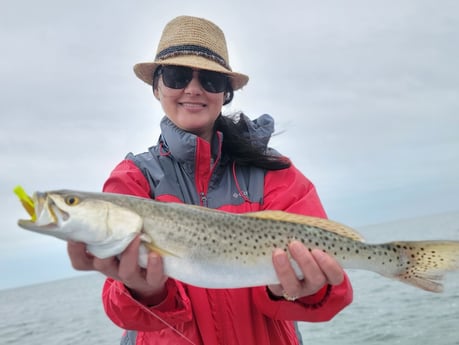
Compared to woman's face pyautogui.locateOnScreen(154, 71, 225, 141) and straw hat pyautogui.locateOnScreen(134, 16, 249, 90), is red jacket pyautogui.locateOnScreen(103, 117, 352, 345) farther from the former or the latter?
straw hat pyautogui.locateOnScreen(134, 16, 249, 90)

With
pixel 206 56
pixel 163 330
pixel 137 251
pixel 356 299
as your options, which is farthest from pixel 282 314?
pixel 356 299

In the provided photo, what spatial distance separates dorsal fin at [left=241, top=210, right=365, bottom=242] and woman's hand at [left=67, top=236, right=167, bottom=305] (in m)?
0.91

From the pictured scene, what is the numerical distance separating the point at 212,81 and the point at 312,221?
5.86ft

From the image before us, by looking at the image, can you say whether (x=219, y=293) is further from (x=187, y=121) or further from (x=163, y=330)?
(x=187, y=121)

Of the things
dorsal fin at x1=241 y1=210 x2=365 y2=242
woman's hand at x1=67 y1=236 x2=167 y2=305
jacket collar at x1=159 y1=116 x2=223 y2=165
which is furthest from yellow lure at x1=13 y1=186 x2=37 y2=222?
dorsal fin at x1=241 y1=210 x2=365 y2=242

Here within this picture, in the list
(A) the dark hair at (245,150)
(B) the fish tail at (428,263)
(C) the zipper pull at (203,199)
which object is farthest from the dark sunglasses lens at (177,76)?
(B) the fish tail at (428,263)

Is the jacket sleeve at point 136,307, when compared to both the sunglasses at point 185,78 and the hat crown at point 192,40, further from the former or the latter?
the hat crown at point 192,40

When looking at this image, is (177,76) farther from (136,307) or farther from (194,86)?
(136,307)

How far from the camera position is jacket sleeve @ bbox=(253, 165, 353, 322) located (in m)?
3.64

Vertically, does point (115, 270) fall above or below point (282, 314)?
above

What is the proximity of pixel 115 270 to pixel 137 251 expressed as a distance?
0.28 meters

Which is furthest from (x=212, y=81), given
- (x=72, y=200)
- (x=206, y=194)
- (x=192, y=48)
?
(x=72, y=200)

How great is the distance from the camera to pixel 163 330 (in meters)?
3.69

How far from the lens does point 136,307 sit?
3.40 meters
